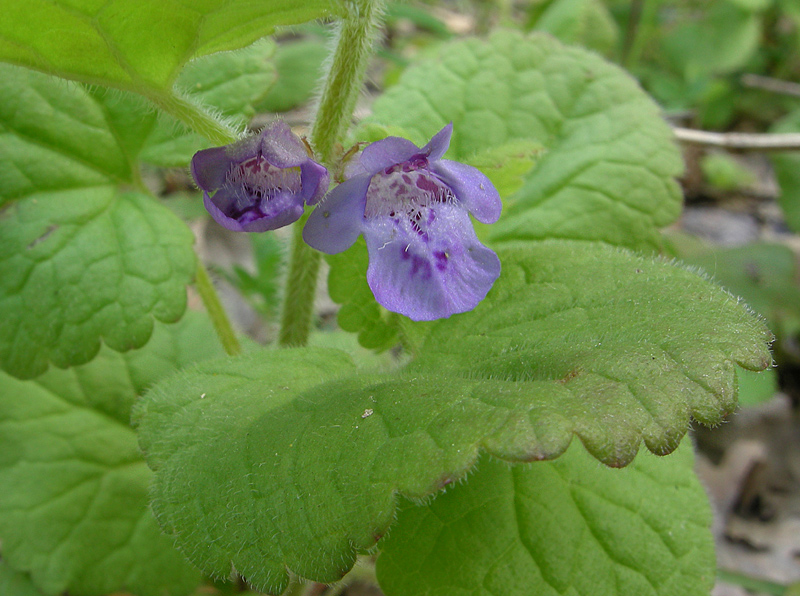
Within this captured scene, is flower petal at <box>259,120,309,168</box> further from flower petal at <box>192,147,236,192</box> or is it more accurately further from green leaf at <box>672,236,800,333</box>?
green leaf at <box>672,236,800,333</box>

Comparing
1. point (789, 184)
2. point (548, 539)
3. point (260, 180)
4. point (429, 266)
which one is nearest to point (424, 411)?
point (429, 266)

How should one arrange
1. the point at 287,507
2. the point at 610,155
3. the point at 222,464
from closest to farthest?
the point at 287,507 < the point at 222,464 < the point at 610,155

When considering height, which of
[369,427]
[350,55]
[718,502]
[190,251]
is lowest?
[718,502]

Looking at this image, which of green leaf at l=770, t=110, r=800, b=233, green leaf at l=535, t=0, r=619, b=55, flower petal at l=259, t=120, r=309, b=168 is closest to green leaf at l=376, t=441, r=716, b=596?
flower petal at l=259, t=120, r=309, b=168

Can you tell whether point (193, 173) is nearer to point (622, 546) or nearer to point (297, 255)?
point (297, 255)

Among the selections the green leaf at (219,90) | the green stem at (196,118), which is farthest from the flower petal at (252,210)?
the green leaf at (219,90)

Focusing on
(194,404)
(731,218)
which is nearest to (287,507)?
(194,404)
